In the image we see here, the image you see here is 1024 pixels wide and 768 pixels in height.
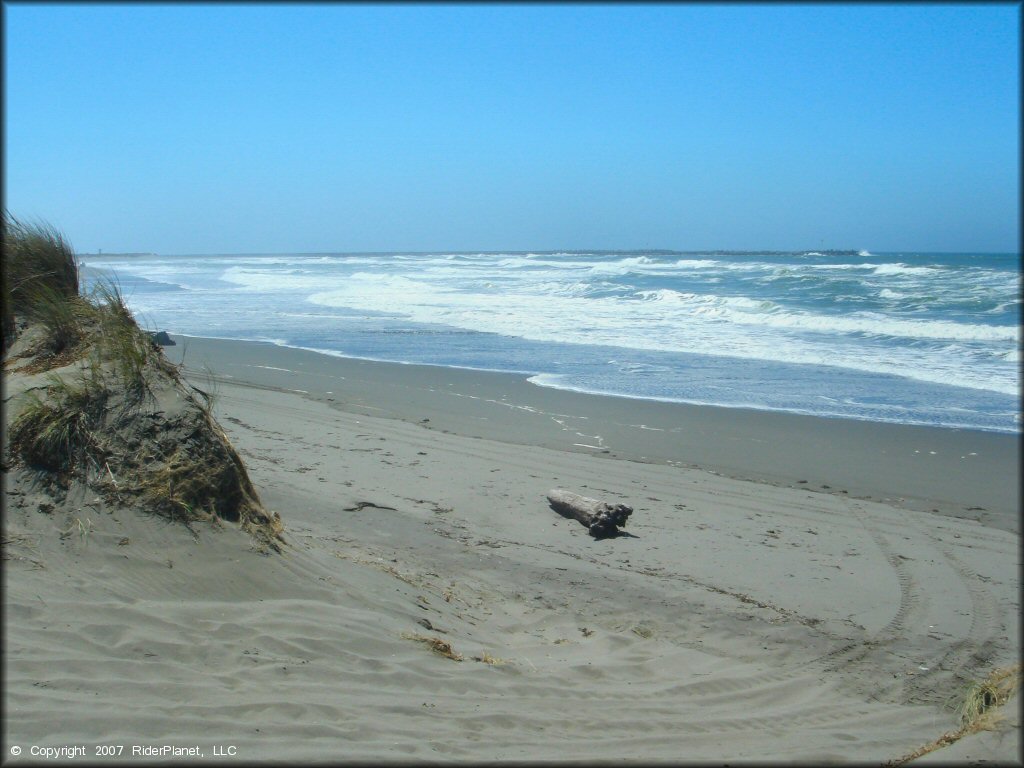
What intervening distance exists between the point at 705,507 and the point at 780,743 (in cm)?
391

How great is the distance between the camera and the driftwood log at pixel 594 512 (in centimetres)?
674

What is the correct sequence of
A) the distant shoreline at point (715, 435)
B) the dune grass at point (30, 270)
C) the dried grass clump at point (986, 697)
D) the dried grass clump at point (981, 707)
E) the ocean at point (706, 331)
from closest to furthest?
the dried grass clump at point (981, 707)
the dried grass clump at point (986, 697)
the dune grass at point (30, 270)
the distant shoreline at point (715, 435)
the ocean at point (706, 331)

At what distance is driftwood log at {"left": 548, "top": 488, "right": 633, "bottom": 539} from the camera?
22.1ft

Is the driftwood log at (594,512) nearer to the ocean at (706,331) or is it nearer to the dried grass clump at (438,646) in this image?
the dried grass clump at (438,646)

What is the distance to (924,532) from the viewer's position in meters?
7.06

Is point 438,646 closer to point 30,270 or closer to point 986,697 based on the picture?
point 986,697

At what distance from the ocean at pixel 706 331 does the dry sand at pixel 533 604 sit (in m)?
2.60

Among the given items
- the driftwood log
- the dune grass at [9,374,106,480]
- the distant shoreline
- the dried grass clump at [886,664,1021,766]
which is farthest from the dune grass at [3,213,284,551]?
the dried grass clump at [886,664,1021,766]

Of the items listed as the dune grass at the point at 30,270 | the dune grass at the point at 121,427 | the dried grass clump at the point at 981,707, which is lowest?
the dried grass clump at the point at 981,707

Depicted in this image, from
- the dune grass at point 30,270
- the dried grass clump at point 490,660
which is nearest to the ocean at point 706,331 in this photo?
the dune grass at point 30,270

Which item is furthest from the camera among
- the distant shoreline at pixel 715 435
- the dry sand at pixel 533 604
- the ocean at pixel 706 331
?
the ocean at pixel 706 331

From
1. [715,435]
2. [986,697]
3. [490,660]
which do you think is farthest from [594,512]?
[715,435]

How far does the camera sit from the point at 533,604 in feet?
18.2

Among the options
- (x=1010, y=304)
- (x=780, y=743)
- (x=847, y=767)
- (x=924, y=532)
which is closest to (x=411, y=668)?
(x=780, y=743)
